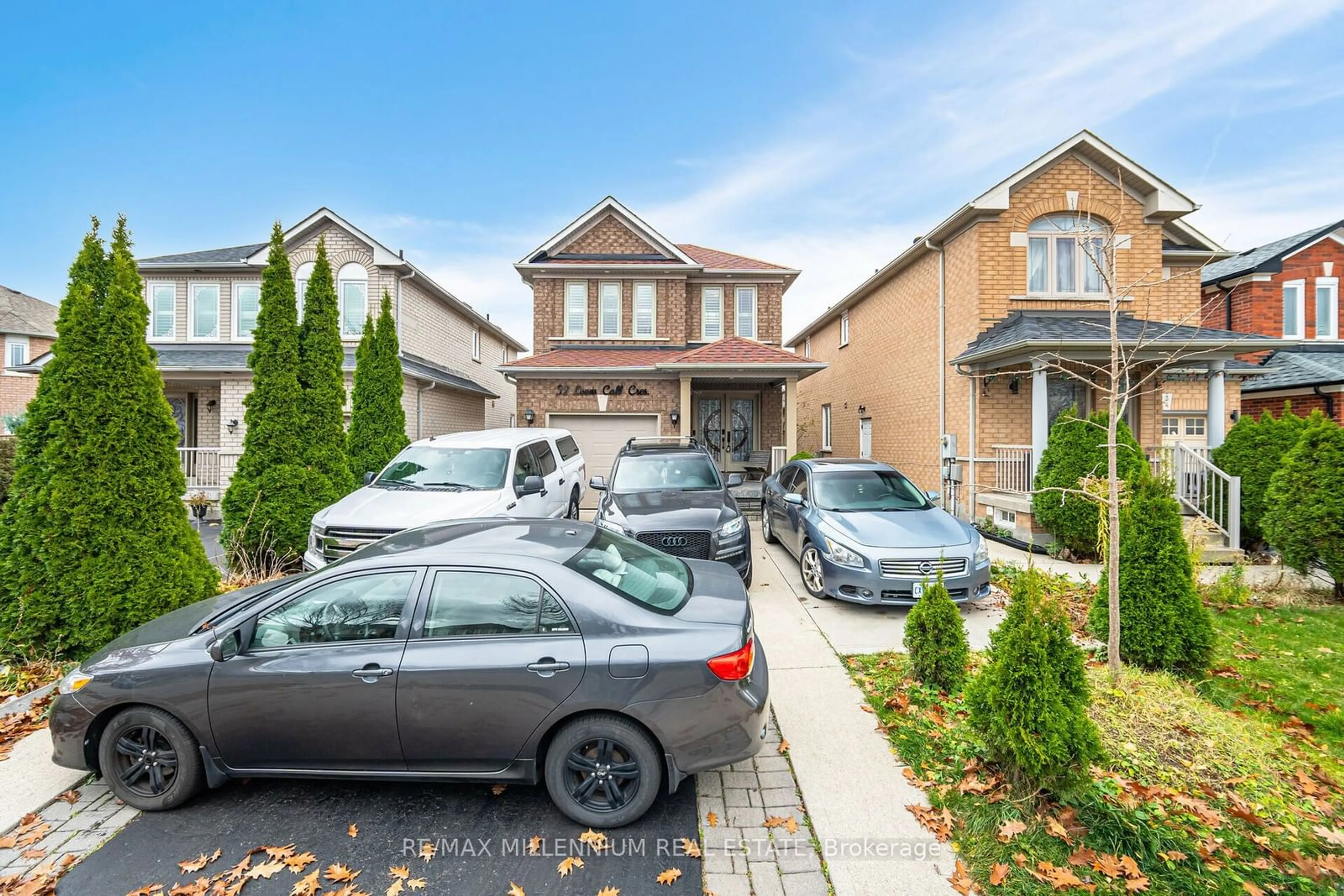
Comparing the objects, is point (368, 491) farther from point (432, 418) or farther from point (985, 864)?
point (432, 418)

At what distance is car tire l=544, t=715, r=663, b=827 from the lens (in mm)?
2803

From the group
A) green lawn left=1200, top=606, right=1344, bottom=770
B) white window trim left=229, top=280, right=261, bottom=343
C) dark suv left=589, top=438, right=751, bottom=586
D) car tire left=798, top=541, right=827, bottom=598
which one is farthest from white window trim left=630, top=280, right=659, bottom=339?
green lawn left=1200, top=606, right=1344, bottom=770

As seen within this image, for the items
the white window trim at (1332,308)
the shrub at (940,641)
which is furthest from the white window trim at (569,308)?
the white window trim at (1332,308)

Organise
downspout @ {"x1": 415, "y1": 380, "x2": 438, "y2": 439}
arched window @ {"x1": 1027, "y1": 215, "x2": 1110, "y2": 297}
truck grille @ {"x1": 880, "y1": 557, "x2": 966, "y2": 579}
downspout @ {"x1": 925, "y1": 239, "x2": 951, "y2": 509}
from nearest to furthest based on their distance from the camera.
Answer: truck grille @ {"x1": 880, "y1": 557, "x2": 966, "y2": 579}
arched window @ {"x1": 1027, "y1": 215, "x2": 1110, "y2": 297}
downspout @ {"x1": 925, "y1": 239, "x2": 951, "y2": 509}
downspout @ {"x1": 415, "y1": 380, "x2": 438, "y2": 439}

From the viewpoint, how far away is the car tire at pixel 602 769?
9.20ft

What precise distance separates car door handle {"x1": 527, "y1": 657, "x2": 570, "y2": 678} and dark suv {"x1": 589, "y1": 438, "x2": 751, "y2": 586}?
3205 mm

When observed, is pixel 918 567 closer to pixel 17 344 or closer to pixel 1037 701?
pixel 1037 701

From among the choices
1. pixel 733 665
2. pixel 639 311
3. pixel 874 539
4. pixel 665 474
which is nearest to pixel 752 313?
pixel 639 311

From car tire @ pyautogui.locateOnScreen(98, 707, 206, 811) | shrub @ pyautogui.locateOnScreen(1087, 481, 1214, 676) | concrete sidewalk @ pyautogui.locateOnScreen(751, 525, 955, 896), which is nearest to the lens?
concrete sidewalk @ pyautogui.locateOnScreen(751, 525, 955, 896)

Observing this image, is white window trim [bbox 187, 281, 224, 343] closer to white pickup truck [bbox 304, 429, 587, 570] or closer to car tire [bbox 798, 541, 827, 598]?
white pickup truck [bbox 304, 429, 587, 570]

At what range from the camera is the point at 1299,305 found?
15.2 meters

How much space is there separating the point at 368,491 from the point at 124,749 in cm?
467

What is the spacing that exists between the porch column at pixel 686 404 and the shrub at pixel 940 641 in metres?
9.42

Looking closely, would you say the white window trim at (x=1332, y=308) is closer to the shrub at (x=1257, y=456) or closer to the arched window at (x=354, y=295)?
the shrub at (x=1257, y=456)
